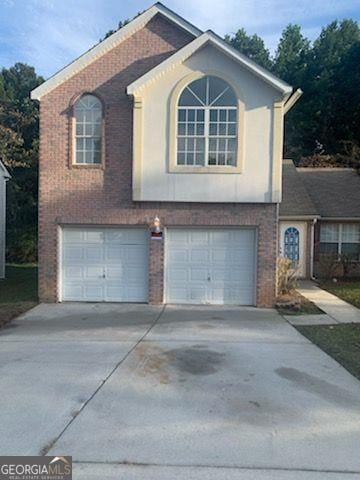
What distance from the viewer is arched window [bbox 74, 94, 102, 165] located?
13875 millimetres

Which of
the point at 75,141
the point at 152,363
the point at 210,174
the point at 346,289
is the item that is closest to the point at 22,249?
the point at 75,141

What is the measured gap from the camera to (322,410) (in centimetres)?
559

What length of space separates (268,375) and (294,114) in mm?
34496

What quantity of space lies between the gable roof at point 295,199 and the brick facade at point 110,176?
6.90 m

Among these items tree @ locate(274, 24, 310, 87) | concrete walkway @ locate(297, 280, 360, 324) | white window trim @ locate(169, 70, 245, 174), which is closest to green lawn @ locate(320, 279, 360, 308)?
concrete walkway @ locate(297, 280, 360, 324)

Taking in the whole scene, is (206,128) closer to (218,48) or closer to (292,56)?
(218,48)

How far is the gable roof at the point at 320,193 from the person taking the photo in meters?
20.2

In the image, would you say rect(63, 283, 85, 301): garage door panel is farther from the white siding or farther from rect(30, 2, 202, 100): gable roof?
rect(30, 2, 202, 100): gable roof

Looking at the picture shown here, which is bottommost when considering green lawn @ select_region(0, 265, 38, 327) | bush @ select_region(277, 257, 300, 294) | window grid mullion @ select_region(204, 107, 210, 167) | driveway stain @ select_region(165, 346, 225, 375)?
green lawn @ select_region(0, 265, 38, 327)

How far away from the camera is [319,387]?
6.42m

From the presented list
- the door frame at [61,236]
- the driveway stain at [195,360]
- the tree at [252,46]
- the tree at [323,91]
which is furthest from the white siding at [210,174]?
the tree at [252,46]

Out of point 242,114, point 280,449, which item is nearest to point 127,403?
point 280,449

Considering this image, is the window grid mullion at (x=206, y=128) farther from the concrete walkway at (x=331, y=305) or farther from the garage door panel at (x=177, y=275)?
the concrete walkway at (x=331, y=305)

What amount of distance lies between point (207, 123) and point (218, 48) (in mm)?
2103
